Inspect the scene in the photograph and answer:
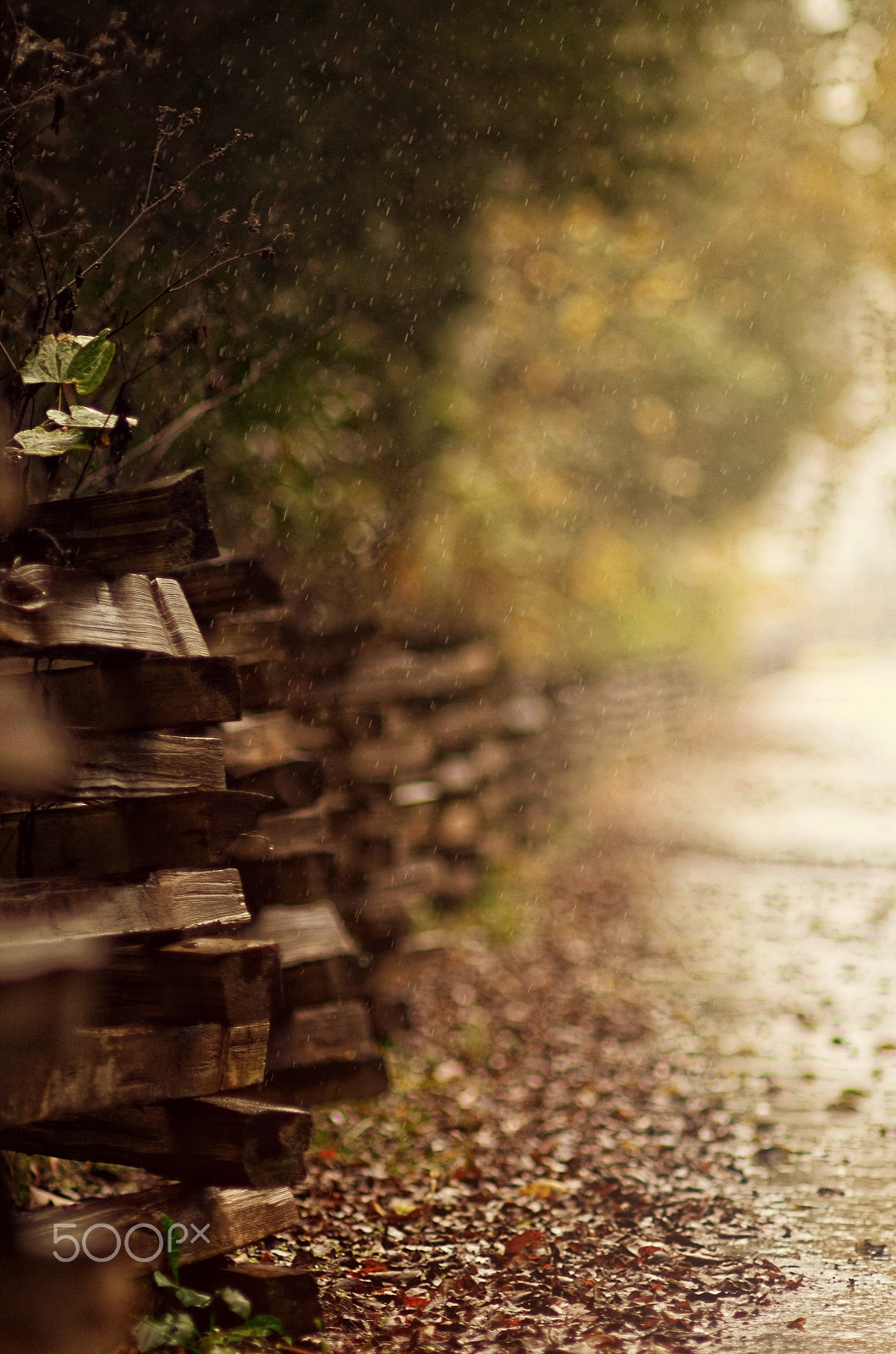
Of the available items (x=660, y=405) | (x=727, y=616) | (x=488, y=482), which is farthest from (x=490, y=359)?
(x=727, y=616)

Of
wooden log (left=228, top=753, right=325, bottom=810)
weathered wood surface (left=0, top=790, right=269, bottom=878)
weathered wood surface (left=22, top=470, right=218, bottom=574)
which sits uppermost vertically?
weathered wood surface (left=22, top=470, right=218, bottom=574)

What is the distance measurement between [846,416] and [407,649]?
12.2 metres

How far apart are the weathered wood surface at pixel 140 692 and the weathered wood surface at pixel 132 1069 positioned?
798mm

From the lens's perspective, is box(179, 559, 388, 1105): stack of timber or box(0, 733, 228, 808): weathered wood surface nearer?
box(0, 733, 228, 808): weathered wood surface

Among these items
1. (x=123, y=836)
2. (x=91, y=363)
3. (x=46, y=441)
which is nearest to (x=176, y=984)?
(x=123, y=836)

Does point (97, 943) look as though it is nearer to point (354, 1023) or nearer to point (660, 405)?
point (354, 1023)

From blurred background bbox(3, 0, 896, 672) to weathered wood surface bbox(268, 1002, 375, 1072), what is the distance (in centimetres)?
251

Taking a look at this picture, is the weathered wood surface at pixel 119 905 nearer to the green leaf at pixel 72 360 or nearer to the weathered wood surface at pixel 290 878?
the green leaf at pixel 72 360

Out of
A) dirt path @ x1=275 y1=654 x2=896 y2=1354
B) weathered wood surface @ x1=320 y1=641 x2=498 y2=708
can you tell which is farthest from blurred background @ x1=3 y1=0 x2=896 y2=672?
dirt path @ x1=275 y1=654 x2=896 y2=1354

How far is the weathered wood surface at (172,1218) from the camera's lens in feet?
9.64

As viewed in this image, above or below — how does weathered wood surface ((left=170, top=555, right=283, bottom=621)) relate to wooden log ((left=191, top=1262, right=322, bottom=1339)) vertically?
above

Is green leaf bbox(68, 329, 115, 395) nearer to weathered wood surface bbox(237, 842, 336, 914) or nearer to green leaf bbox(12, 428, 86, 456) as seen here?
green leaf bbox(12, 428, 86, 456)

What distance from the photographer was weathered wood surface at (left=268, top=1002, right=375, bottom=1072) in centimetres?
490

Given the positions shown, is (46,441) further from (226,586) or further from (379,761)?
(379,761)
